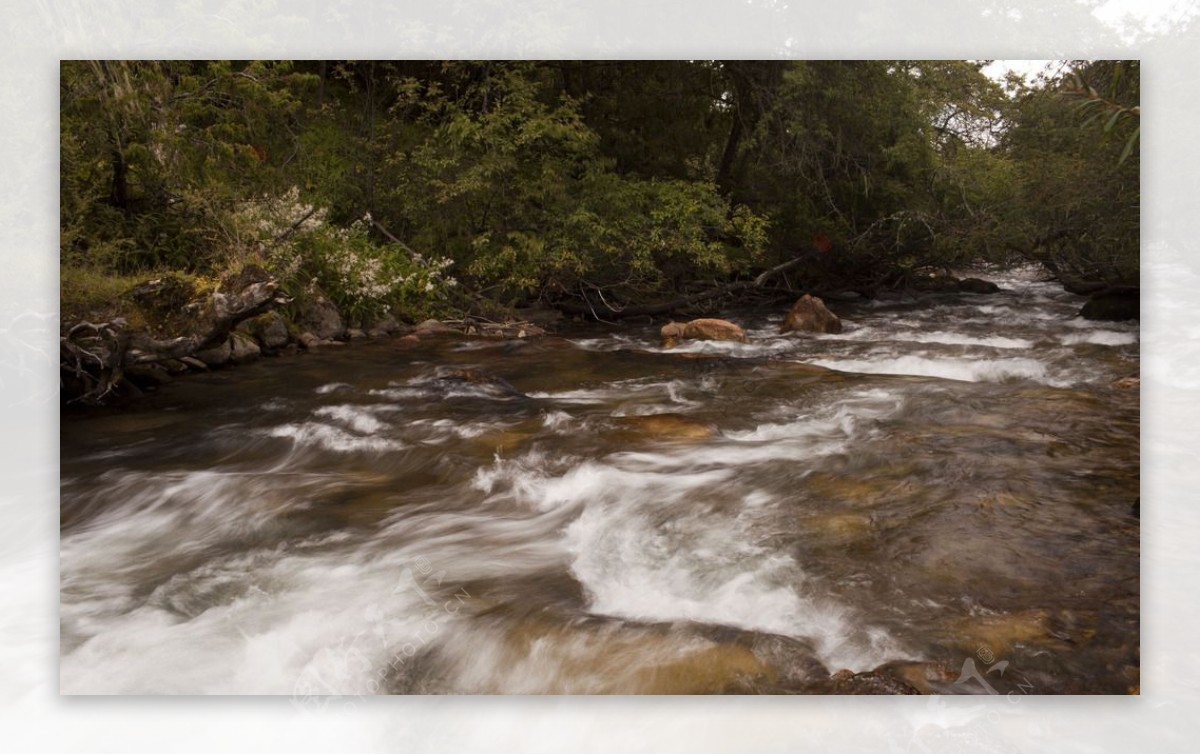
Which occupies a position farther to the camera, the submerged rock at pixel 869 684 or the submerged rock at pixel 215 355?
the submerged rock at pixel 215 355

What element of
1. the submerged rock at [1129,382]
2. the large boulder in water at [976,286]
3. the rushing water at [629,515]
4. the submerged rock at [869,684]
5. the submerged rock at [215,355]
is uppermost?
the large boulder in water at [976,286]

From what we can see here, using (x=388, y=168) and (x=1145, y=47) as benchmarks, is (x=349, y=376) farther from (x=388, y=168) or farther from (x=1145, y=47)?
(x=1145, y=47)

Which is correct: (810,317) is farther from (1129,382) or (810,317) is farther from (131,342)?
(131,342)

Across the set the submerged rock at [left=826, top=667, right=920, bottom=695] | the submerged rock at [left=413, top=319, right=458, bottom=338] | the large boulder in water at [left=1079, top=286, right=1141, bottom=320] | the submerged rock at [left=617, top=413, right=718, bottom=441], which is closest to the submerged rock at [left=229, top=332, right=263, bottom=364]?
the submerged rock at [left=413, top=319, right=458, bottom=338]

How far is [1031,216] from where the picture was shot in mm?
3877

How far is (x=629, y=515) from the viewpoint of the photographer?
3562mm

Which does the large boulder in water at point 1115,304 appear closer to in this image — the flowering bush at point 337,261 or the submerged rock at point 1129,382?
the submerged rock at point 1129,382

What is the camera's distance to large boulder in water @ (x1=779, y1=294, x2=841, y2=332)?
4.21m

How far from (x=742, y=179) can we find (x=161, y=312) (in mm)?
2846

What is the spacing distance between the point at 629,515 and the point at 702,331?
109 centimetres

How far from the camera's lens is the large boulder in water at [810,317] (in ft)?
13.8

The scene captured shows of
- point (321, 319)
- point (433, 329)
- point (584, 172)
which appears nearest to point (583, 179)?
point (584, 172)

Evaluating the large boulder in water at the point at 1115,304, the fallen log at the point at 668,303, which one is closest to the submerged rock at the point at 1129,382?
the large boulder in water at the point at 1115,304

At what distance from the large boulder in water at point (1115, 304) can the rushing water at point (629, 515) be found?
53 millimetres
